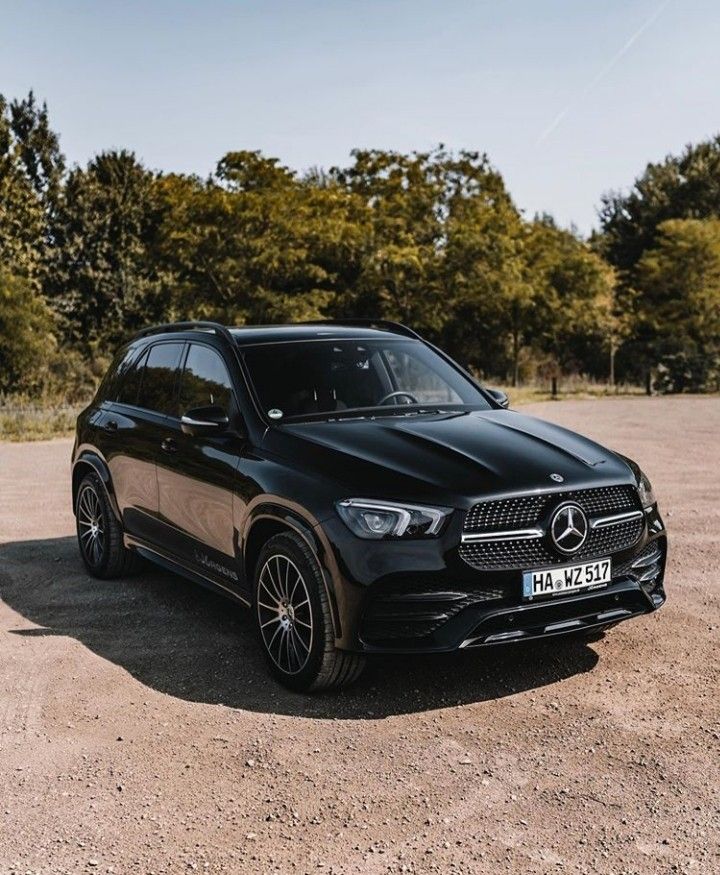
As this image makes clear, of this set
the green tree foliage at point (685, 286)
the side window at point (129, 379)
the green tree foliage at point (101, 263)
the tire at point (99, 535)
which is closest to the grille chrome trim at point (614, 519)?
the side window at point (129, 379)

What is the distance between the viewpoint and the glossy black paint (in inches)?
185

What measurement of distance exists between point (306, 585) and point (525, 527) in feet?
3.44

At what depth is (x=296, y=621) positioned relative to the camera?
16.8 feet

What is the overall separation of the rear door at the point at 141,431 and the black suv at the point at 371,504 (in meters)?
0.03

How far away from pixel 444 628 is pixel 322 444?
3.77 feet

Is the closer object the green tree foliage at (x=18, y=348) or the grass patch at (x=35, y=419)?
the grass patch at (x=35, y=419)

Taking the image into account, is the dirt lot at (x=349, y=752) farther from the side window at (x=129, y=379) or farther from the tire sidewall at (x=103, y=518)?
the side window at (x=129, y=379)

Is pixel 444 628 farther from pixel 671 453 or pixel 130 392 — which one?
pixel 671 453

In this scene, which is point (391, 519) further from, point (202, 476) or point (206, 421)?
point (202, 476)

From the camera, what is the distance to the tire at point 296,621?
490cm

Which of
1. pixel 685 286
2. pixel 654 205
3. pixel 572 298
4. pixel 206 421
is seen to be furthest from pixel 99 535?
pixel 654 205

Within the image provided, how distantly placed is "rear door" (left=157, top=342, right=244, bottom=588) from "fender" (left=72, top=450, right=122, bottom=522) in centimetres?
97

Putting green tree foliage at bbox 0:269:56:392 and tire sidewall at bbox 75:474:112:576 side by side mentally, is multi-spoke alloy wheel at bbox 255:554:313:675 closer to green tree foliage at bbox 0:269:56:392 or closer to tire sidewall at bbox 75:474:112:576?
tire sidewall at bbox 75:474:112:576

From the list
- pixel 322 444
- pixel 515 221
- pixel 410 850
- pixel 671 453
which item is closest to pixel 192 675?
pixel 322 444
